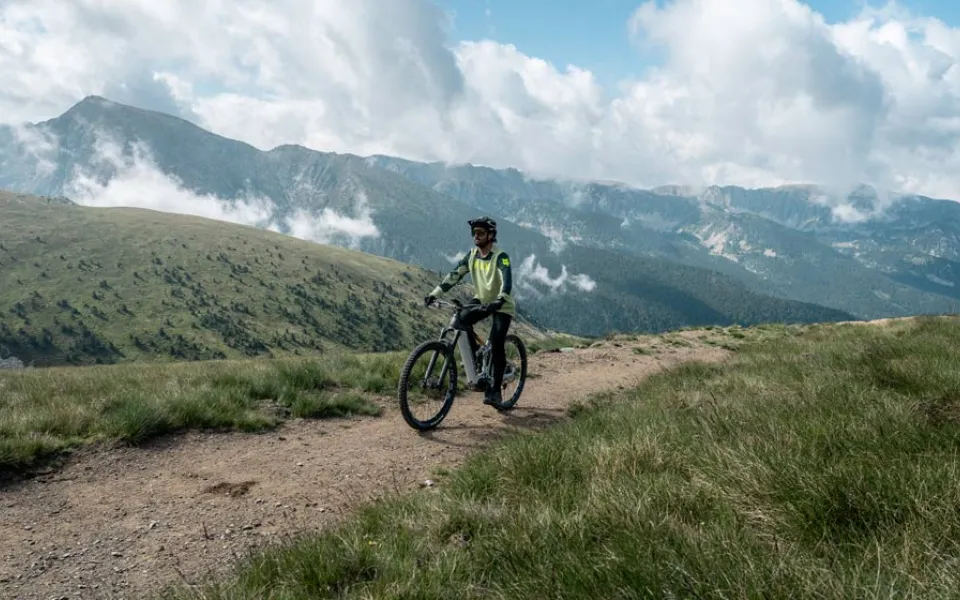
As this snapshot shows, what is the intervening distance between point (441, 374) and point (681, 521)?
21.6ft

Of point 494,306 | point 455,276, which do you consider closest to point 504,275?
point 494,306

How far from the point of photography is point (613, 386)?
511 inches

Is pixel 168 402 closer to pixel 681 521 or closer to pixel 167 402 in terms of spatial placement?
pixel 167 402

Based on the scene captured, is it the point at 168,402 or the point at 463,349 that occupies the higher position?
the point at 463,349

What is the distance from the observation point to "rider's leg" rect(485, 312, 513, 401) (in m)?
9.92

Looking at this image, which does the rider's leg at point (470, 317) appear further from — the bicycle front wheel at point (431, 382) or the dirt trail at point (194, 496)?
the dirt trail at point (194, 496)

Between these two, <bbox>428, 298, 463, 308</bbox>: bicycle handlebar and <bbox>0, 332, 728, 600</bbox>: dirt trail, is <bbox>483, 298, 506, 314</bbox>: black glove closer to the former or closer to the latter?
<bbox>428, 298, 463, 308</bbox>: bicycle handlebar

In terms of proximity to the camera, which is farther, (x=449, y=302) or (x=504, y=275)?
(x=504, y=275)

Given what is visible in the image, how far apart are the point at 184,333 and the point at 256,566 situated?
213 meters

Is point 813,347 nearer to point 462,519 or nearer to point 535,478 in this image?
point 535,478

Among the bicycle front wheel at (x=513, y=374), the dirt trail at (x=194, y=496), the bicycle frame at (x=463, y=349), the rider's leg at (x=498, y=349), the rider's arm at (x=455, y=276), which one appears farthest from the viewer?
the bicycle front wheel at (x=513, y=374)

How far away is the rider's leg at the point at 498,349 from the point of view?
9922mm

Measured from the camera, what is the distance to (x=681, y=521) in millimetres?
3303

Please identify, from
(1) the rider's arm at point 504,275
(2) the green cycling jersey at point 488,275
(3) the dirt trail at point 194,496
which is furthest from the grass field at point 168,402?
(1) the rider's arm at point 504,275
